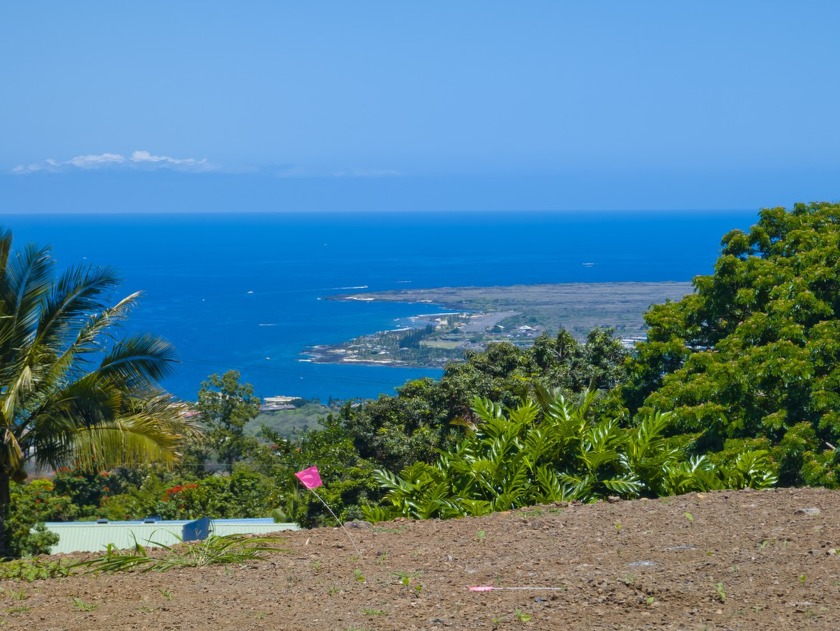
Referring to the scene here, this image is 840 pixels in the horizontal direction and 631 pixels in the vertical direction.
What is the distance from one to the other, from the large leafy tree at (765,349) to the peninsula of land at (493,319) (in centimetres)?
5463

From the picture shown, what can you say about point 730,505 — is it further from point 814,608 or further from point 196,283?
point 196,283

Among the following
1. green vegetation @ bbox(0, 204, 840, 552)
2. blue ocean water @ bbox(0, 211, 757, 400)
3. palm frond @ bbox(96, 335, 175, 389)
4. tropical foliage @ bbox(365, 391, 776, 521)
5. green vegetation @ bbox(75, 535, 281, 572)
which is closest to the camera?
green vegetation @ bbox(75, 535, 281, 572)

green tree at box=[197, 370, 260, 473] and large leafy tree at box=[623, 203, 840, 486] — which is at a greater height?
large leafy tree at box=[623, 203, 840, 486]

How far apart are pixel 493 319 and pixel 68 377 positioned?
95803 mm

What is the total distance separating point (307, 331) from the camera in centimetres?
11550

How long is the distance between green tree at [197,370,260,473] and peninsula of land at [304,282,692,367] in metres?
39.2

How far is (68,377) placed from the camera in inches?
428

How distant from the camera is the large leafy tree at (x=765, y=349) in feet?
45.0

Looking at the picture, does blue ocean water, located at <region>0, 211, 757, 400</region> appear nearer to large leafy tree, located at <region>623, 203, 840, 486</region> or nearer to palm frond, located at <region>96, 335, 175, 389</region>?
large leafy tree, located at <region>623, 203, 840, 486</region>

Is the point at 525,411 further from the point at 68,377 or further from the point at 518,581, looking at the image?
the point at 68,377

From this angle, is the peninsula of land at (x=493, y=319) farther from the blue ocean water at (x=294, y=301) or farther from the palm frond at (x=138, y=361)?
the palm frond at (x=138, y=361)

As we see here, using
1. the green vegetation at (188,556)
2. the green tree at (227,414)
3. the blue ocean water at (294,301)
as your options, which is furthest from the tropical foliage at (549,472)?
the blue ocean water at (294,301)

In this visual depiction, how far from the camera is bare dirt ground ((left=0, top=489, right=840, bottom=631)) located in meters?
5.11

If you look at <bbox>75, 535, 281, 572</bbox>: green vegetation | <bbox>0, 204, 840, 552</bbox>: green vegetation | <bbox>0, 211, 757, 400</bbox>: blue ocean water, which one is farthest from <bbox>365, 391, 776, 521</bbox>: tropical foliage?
<bbox>0, 211, 757, 400</bbox>: blue ocean water
